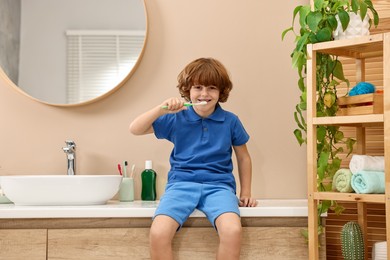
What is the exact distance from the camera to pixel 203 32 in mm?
2730

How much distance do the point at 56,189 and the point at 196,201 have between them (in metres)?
0.54

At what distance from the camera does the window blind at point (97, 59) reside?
2.71 m

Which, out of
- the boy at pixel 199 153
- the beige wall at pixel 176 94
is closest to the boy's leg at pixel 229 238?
the boy at pixel 199 153

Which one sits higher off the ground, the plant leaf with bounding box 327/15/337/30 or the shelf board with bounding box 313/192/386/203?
the plant leaf with bounding box 327/15/337/30

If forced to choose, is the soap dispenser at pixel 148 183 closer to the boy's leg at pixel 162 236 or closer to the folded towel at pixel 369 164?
the boy's leg at pixel 162 236

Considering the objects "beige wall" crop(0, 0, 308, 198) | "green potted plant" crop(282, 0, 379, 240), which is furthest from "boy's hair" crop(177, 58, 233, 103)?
"beige wall" crop(0, 0, 308, 198)

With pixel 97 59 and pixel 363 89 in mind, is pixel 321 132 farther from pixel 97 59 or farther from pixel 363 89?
pixel 97 59

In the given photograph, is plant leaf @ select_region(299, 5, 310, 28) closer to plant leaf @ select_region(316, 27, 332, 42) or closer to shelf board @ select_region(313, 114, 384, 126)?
plant leaf @ select_region(316, 27, 332, 42)

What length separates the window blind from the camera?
8.89 feet

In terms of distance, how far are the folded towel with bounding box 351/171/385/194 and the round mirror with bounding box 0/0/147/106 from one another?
1132 mm

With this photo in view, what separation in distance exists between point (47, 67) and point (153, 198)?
2.47ft

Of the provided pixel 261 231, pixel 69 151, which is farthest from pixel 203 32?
pixel 261 231

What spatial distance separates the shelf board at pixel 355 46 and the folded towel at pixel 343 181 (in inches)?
16.6

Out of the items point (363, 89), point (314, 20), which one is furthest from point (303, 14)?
point (363, 89)
